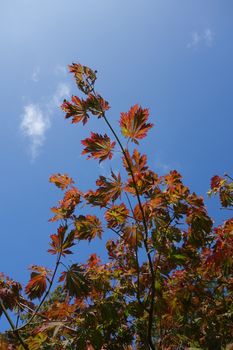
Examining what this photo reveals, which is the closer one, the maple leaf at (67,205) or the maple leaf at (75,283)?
the maple leaf at (75,283)

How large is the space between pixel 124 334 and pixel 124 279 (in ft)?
2.01

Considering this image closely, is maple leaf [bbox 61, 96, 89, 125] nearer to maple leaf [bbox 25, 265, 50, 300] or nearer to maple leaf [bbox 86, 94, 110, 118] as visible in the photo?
maple leaf [bbox 86, 94, 110, 118]

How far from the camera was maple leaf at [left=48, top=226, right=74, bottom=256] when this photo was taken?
327 cm

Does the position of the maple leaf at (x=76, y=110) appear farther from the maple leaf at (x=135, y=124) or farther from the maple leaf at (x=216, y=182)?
the maple leaf at (x=216, y=182)

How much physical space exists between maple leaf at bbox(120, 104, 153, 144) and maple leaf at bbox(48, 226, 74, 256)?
44.9 inches

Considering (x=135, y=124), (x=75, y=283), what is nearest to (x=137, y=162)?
(x=135, y=124)

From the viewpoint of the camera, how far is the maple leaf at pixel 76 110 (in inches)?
144

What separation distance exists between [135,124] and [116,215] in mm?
955

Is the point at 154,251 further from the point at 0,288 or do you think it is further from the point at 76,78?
the point at 76,78

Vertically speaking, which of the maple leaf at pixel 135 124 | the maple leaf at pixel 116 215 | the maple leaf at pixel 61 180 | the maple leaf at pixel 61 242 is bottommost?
the maple leaf at pixel 61 242

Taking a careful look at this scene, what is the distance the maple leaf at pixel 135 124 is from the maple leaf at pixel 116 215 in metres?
0.71

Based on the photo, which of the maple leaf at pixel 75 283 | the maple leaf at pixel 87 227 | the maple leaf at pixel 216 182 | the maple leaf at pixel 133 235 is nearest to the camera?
the maple leaf at pixel 75 283

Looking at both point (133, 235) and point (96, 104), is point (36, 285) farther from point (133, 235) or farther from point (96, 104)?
point (96, 104)

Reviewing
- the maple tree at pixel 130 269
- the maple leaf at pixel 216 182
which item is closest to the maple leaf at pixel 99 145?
the maple tree at pixel 130 269
